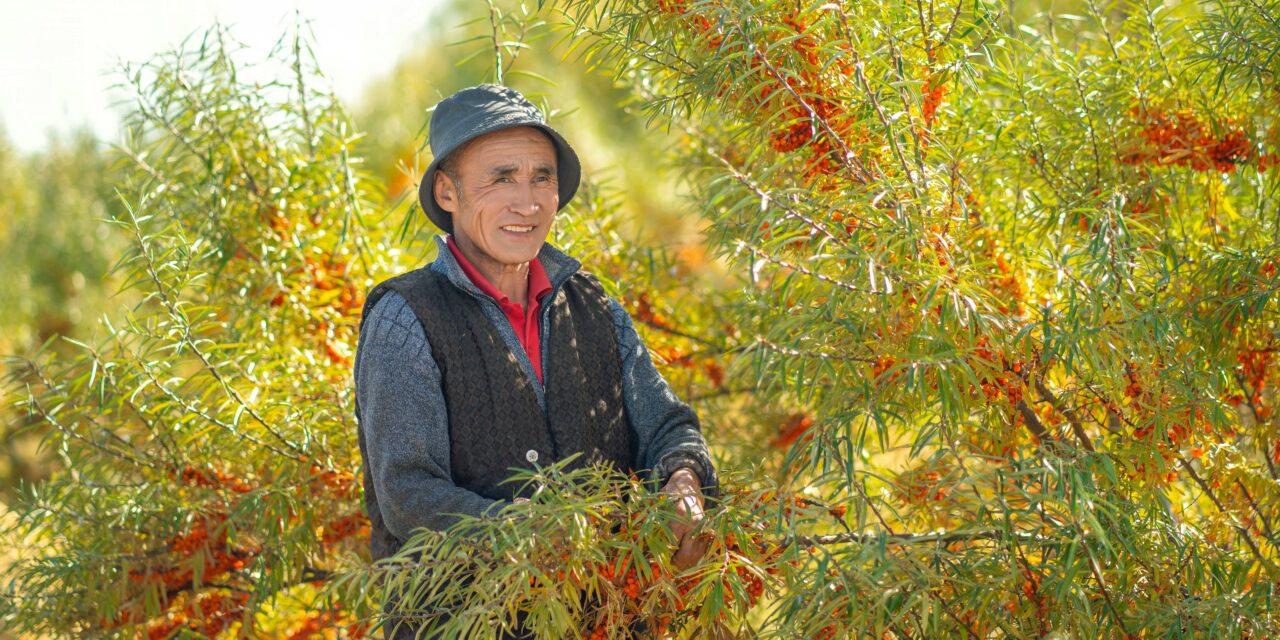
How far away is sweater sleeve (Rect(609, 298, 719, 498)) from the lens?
186cm

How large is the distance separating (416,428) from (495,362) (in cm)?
17

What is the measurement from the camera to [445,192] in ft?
6.55

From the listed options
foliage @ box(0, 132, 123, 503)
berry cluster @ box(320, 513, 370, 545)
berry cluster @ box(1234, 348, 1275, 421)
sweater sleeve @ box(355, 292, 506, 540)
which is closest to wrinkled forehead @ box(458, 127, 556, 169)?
sweater sleeve @ box(355, 292, 506, 540)

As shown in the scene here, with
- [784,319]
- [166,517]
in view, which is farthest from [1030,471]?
[166,517]

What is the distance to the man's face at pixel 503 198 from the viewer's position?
6.24 feet

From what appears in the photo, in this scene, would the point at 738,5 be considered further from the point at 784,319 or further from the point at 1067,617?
the point at 1067,617

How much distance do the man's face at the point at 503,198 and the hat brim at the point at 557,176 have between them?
3 centimetres

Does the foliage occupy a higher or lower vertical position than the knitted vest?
higher

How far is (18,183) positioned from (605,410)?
36.4ft

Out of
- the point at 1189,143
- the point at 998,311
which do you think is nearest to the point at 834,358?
the point at 998,311

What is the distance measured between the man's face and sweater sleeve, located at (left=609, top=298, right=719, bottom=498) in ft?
0.76

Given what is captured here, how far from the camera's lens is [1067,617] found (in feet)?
5.10

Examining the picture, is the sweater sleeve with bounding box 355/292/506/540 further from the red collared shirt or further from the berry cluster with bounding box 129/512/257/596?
the berry cluster with bounding box 129/512/257/596

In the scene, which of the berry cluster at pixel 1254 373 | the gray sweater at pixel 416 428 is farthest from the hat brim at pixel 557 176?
the berry cluster at pixel 1254 373
